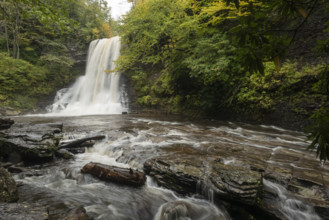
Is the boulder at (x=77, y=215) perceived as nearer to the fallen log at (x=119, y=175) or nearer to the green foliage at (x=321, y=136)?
the fallen log at (x=119, y=175)

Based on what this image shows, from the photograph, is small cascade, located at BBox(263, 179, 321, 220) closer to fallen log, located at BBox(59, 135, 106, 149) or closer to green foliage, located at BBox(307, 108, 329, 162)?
green foliage, located at BBox(307, 108, 329, 162)

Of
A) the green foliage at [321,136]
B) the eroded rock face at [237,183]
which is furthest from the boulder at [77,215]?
the green foliage at [321,136]

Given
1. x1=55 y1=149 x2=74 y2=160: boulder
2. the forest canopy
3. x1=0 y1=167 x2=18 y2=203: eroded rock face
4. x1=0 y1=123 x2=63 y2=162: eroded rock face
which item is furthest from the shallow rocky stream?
the forest canopy

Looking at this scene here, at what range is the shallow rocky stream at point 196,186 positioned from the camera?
9.86 ft

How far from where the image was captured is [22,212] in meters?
2.29

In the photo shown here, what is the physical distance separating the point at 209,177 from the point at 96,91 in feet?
56.2

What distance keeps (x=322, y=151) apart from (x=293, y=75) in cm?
827

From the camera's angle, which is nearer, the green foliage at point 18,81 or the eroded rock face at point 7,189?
the eroded rock face at point 7,189

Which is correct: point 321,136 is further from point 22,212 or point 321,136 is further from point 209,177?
point 22,212

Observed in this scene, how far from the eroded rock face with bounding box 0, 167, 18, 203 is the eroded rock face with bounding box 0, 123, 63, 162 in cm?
199

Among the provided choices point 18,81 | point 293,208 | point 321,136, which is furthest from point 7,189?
point 18,81

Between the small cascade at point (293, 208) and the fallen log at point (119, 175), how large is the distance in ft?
8.39

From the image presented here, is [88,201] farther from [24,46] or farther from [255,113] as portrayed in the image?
[24,46]

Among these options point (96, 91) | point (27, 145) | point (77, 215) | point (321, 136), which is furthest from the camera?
point (96, 91)
